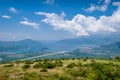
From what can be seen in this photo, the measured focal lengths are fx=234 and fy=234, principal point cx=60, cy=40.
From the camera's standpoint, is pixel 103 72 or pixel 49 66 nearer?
pixel 103 72

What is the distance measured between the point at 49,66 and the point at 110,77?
1312cm

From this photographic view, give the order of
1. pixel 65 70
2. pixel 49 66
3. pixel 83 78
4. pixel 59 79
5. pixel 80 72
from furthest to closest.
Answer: pixel 49 66
pixel 65 70
pixel 80 72
pixel 83 78
pixel 59 79

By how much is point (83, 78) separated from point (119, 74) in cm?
892

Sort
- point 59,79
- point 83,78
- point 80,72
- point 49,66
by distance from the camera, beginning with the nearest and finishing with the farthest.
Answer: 1. point 59,79
2. point 83,78
3. point 80,72
4. point 49,66

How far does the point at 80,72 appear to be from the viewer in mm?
42062

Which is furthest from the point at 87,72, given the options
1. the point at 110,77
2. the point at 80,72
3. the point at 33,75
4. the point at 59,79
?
the point at 33,75

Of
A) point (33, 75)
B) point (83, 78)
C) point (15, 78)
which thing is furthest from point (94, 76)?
point (15, 78)

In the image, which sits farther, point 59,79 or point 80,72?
point 80,72

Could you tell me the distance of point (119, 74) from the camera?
4412 centimetres

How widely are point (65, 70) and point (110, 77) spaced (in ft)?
27.8

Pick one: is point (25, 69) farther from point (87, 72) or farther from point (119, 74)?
point (119, 74)

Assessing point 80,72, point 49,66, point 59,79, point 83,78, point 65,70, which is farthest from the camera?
point 49,66

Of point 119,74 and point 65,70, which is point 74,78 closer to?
point 65,70

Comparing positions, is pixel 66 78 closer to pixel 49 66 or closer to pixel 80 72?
pixel 80 72
